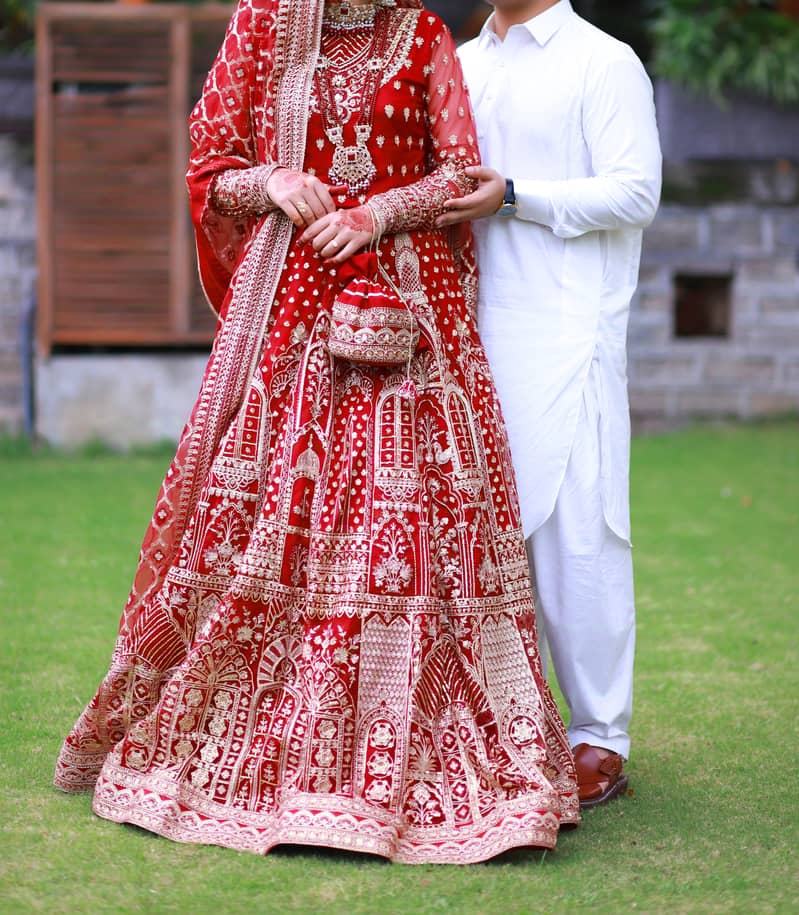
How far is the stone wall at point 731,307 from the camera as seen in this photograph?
986 centimetres

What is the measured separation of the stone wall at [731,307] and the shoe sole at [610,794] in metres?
6.60

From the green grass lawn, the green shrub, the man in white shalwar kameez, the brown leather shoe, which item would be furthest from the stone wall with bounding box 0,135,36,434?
the brown leather shoe

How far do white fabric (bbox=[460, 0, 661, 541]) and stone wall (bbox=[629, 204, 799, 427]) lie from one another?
6510 mm

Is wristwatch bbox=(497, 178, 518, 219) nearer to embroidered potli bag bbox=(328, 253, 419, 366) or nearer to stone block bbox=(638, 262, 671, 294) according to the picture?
embroidered potli bag bbox=(328, 253, 419, 366)

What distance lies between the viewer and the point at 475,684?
3.11 m

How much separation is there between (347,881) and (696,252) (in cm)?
777

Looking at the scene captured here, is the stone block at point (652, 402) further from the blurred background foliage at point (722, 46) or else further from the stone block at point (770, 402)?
the blurred background foliage at point (722, 46)

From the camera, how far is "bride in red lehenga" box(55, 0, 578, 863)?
3029 millimetres

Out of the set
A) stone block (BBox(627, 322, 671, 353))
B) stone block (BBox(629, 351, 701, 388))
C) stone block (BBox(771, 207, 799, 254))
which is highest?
stone block (BBox(771, 207, 799, 254))

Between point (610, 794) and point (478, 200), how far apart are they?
1.47 metres

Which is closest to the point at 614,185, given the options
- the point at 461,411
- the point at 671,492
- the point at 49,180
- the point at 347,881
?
the point at 461,411

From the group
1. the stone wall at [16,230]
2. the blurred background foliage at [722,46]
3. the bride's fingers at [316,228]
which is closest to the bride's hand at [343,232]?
the bride's fingers at [316,228]

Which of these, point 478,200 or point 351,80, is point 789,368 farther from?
point 351,80

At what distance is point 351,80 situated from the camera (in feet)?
10.7
